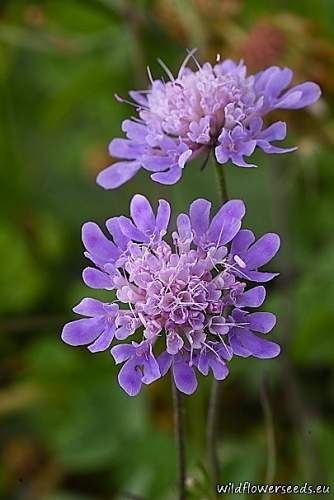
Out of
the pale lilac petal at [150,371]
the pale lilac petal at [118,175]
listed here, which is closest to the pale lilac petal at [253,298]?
the pale lilac petal at [150,371]

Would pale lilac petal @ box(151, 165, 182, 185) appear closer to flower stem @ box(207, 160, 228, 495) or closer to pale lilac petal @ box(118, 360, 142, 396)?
flower stem @ box(207, 160, 228, 495)

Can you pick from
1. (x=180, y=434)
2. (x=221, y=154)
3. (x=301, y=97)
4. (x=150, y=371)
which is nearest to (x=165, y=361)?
(x=150, y=371)

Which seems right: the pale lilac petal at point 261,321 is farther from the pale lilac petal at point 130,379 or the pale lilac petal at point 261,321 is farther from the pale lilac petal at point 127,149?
the pale lilac petal at point 127,149

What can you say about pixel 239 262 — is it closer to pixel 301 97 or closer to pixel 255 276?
pixel 255 276

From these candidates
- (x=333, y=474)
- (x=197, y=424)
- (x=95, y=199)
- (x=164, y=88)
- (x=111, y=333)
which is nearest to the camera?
(x=111, y=333)

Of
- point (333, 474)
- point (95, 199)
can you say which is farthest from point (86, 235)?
point (95, 199)

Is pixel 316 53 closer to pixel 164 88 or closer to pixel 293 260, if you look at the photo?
pixel 293 260

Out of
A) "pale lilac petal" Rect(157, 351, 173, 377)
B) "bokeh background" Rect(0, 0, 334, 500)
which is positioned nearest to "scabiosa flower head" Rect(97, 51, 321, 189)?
"pale lilac petal" Rect(157, 351, 173, 377)
